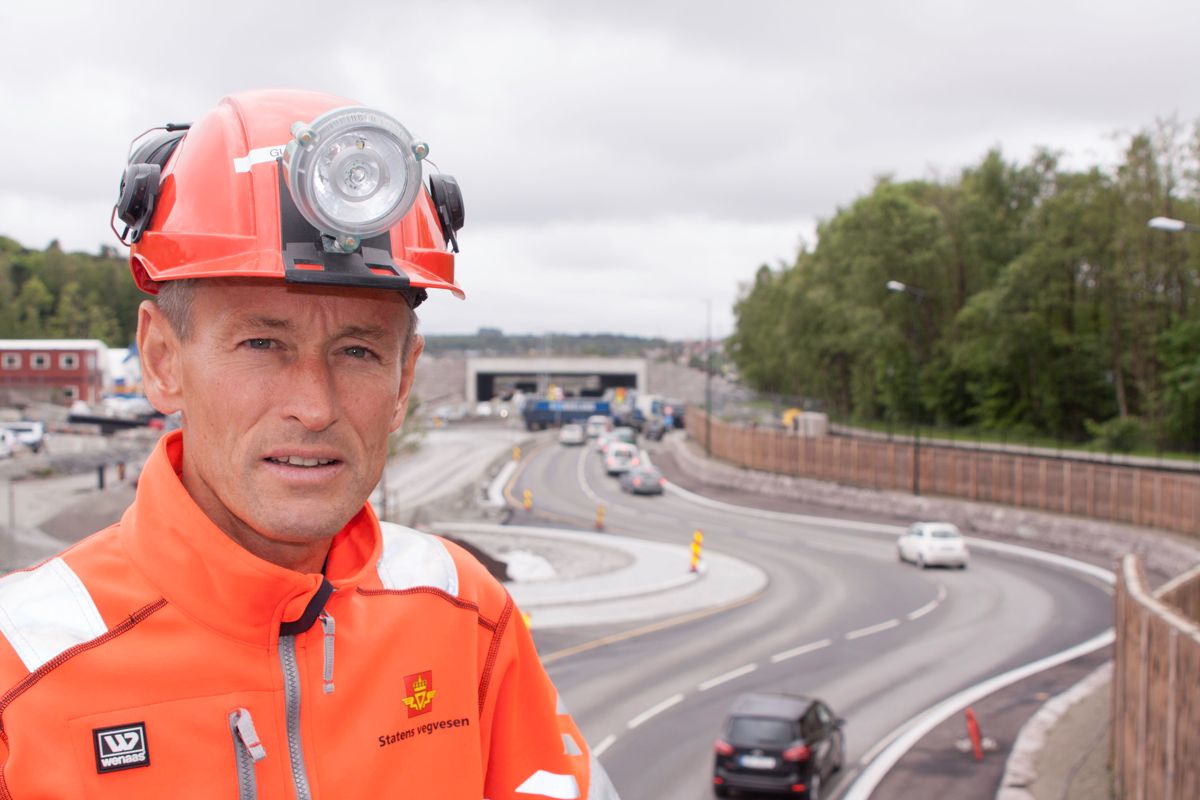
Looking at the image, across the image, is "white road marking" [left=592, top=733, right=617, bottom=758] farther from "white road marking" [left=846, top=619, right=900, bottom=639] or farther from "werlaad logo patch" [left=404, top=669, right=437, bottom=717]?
"werlaad logo patch" [left=404, top=669, right=437, bottom=717]

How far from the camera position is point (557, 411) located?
319 ft

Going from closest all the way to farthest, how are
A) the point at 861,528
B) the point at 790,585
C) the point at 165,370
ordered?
the point at 165,370 < the point at 790,585 < the point at 861,528

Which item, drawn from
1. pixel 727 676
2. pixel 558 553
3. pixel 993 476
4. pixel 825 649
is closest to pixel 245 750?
pixel 727 676

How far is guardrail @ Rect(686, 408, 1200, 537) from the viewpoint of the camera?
110 ft

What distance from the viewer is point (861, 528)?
135 feet

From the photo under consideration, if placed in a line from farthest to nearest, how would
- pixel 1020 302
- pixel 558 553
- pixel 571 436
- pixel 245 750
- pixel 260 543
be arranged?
pixel 571 436
pixel 1020 302
pixel 558 553
pixel 260 543
pixel 245 750

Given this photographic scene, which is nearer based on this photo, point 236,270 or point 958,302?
point 236,270

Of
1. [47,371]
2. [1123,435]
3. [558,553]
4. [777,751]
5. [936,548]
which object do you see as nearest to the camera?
[777,751]

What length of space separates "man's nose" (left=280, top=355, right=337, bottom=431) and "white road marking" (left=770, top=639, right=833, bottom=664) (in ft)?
69.6

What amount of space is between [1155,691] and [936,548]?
2231cm

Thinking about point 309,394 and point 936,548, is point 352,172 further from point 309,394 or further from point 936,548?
point 936,548

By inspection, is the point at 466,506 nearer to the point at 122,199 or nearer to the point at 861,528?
the point at 861,528

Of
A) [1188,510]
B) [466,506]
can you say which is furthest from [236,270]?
[466,506]

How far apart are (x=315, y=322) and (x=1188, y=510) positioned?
34.5m
